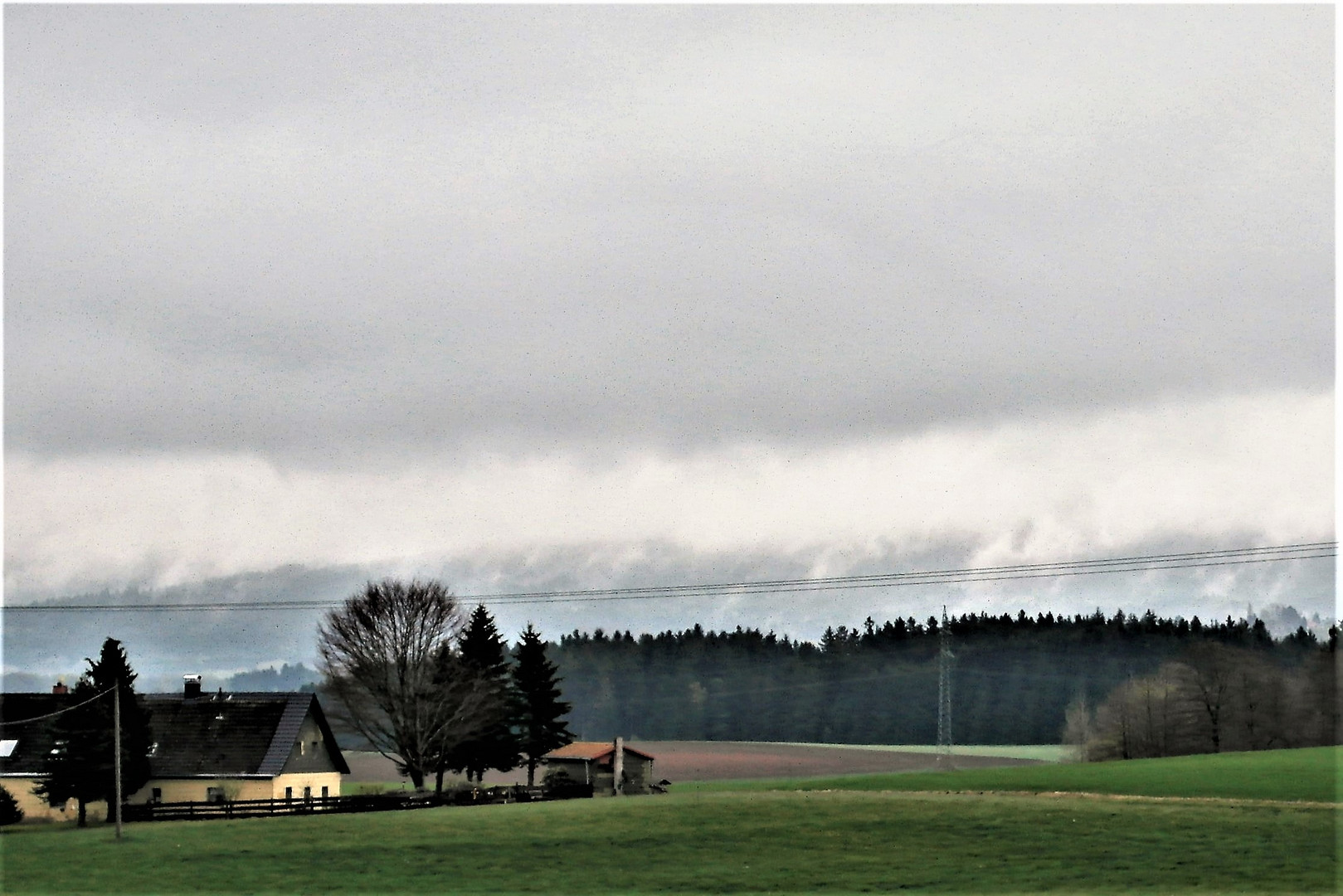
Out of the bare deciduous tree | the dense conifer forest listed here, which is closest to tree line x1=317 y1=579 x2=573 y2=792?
the bare deciduous tree

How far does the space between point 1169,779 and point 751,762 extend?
54.7 meters

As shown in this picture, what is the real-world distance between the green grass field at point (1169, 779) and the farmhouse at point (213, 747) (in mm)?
28276

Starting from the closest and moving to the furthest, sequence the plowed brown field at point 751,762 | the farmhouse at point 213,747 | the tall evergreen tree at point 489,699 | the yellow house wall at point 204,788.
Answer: the yellow house wall at point 204,788 < the farmhouse at point 213,747 < the tall evergreen tree at point 489,699 < the plowed brown field at point 751,762

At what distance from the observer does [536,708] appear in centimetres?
9588

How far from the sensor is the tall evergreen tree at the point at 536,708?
9519 cm

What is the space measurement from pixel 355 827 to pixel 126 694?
23966 mm

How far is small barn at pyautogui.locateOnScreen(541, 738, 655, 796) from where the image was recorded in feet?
317

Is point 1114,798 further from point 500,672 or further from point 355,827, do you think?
point 500,672

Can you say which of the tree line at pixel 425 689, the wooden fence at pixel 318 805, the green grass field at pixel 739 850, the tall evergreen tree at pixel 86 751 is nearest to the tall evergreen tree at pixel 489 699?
the tree line at pixel 425 689

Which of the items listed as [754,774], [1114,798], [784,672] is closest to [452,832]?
[1114,798]

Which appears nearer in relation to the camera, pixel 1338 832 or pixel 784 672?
pixel 1338 832

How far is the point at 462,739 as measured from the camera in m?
87.1

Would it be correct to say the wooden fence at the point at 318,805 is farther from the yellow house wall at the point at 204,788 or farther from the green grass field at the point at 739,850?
the yellow house wall at the point at 204,788

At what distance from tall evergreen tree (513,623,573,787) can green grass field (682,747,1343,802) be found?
47.7 feet
